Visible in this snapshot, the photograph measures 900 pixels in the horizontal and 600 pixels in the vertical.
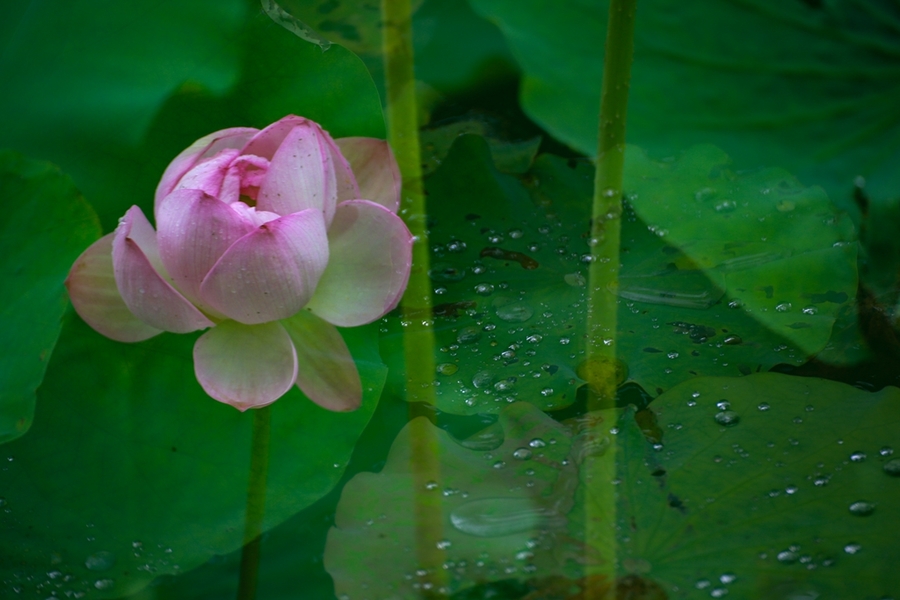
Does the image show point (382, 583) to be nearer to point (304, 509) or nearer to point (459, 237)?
point (304, 509)

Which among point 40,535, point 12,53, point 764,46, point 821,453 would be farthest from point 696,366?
point 12,53

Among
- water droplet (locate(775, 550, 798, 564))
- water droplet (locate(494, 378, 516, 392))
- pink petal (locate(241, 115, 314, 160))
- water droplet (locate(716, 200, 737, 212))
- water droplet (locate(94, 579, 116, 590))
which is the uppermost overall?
water droplet (locate(716, 200, 737, 212))

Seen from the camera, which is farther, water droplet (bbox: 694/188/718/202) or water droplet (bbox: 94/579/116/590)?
water droplet (bbox: 694/188/718/202)

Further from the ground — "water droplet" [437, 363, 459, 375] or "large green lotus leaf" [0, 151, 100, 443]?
"large green lotus leaf" [0, 151, 100, 443]

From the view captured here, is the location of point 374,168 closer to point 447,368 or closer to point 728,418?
point 447,368

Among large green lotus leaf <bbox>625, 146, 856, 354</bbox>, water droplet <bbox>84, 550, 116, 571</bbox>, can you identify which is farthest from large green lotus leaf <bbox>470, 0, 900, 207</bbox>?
water droplet <bbox>84, 550, 116, 571</bbox>

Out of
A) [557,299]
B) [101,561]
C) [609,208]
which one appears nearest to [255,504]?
[101,561]

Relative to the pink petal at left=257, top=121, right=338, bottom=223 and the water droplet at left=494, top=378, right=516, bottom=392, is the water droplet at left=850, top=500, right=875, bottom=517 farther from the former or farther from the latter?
the pink petal at left=257, top=121, right=338, bottom=223
